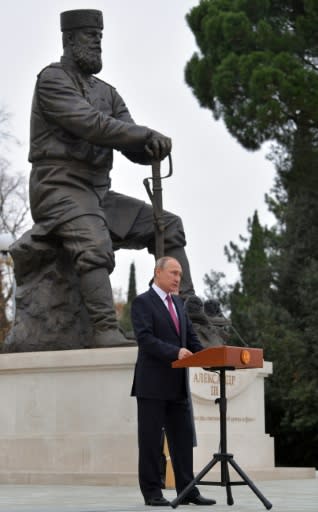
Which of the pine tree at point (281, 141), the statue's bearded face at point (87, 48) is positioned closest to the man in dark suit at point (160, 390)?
the statue's bearded face at point (87, 48)

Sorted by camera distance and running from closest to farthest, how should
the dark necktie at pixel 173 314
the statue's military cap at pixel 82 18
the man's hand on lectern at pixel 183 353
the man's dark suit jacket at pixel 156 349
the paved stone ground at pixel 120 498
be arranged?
the paved stone ground at pixel 120 498 < the man's hand on lectern at pixel 183 353 < the man's dark suit jacket at pixel 156 349 < the dark necktie at pixel 173 314 < the statue's military cap at pixel 82 18

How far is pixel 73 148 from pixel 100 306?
164 centimetres

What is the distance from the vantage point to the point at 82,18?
11820mm

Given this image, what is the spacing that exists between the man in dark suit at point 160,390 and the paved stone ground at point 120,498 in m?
0.25

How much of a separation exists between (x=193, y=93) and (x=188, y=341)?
19.7 meters

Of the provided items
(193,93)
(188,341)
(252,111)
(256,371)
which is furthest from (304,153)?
(188,341)

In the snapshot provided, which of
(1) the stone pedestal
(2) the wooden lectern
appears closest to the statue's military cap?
(1) the stone pedestal

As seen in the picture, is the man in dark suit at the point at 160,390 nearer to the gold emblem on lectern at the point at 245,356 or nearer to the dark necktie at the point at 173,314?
the dark necktie at the point at 173,314

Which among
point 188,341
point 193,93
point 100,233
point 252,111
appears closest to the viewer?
point 188,341

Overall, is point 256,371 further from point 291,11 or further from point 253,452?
point 291,11

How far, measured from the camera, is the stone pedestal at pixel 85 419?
1072 cm

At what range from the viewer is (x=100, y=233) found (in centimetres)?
1153

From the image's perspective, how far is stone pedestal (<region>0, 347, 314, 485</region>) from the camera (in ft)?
35.2

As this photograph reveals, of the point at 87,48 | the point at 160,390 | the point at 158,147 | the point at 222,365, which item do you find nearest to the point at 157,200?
the point at 158,147
